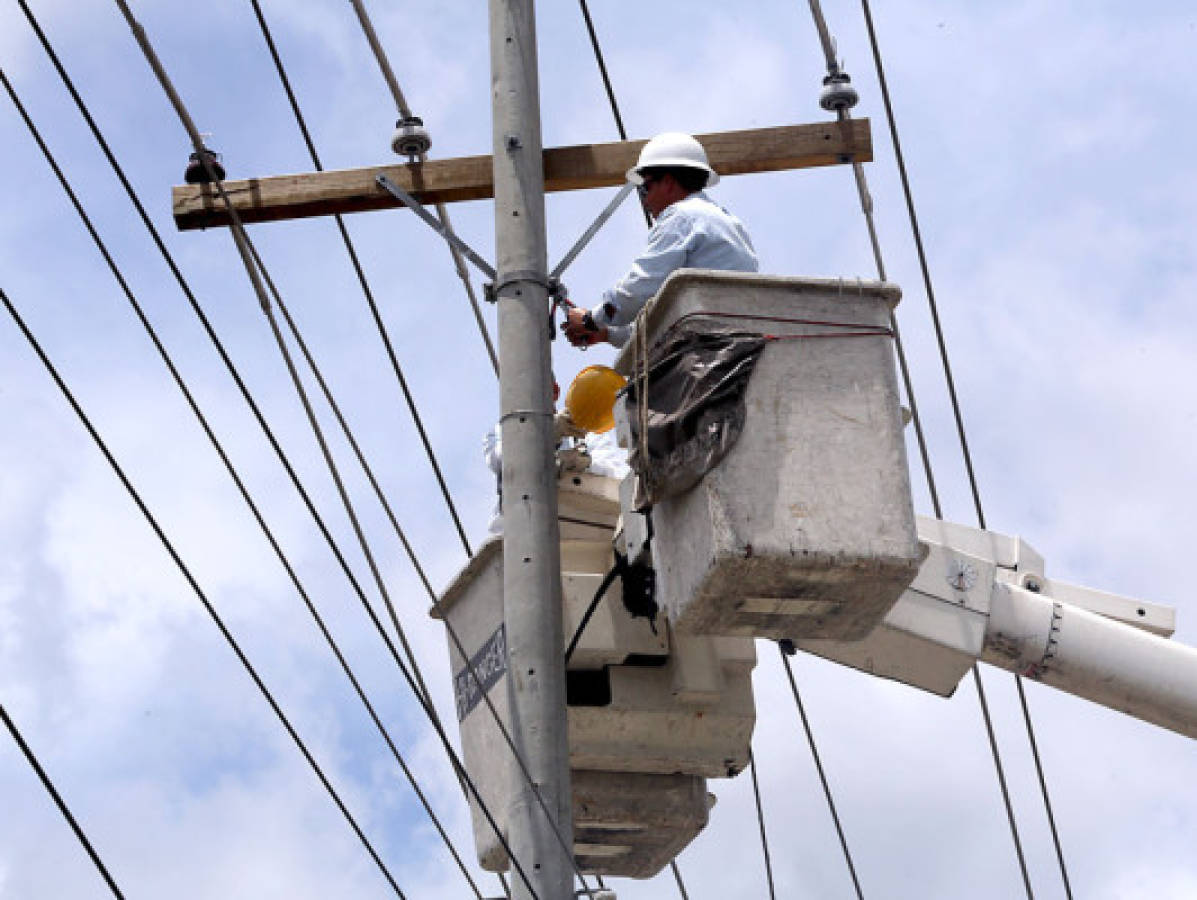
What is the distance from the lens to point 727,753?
8.45 meters

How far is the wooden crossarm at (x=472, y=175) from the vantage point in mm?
8547

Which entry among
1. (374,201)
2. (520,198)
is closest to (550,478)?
(520,198)

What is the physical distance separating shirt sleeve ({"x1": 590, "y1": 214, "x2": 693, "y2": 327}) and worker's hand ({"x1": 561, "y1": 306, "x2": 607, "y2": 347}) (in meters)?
0.11

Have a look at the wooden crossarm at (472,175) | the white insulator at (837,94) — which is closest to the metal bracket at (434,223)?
the wooden crossarm at (472,175)

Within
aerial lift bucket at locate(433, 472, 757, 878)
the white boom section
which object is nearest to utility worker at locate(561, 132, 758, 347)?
aerial lift bucket at locate(433, 472, 757, 878)

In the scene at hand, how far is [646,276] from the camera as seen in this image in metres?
7.51

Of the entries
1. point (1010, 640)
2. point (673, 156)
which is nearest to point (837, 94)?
point (673, 156)

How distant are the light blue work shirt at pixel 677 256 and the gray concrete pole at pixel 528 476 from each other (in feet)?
1.09

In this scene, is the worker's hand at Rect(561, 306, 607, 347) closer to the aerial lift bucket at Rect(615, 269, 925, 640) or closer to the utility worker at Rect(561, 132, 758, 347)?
the utility worker at Rect(561, 132, 758, 347)

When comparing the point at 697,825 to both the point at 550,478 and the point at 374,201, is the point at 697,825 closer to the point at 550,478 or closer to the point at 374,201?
the point at 550,478

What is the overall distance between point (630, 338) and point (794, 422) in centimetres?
65

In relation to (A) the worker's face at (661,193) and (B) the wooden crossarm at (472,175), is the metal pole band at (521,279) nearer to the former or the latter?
(A) the worker's face at (661,193)

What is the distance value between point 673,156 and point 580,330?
2.44 feet

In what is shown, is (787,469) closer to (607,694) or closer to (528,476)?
(528,476)
